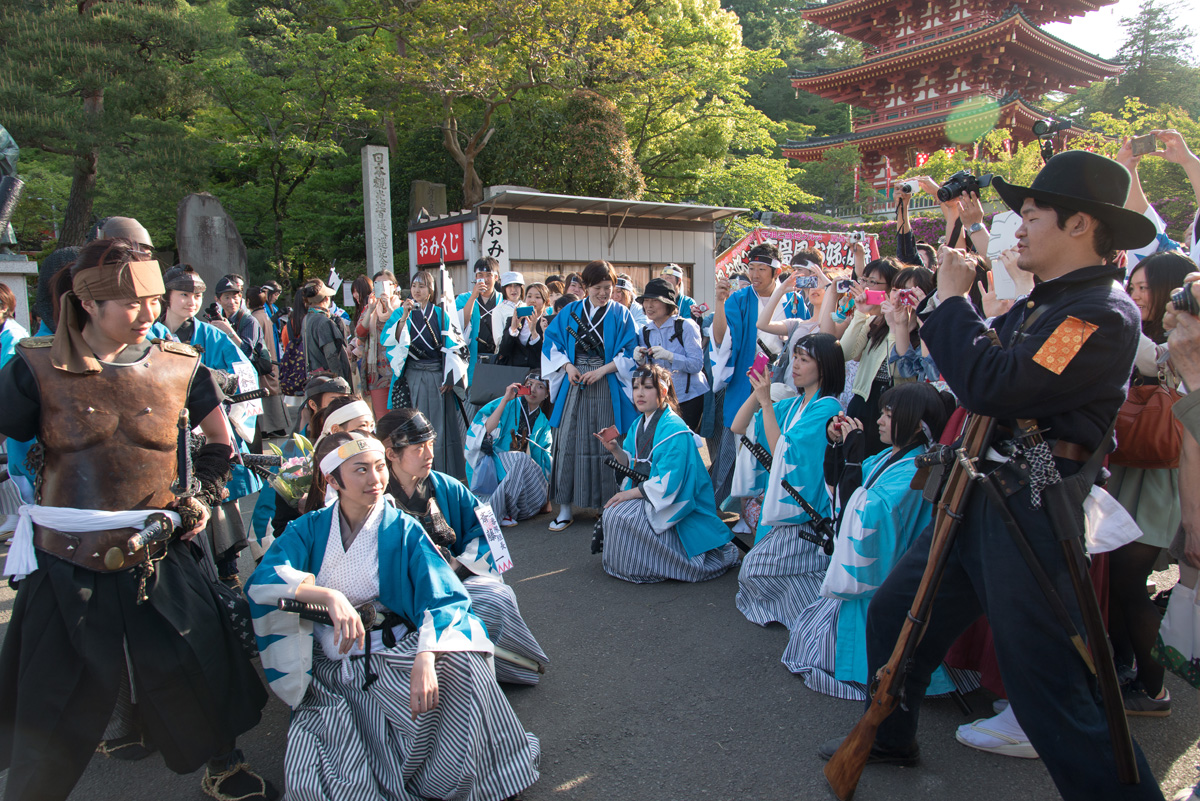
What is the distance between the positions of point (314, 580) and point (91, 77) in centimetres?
1275

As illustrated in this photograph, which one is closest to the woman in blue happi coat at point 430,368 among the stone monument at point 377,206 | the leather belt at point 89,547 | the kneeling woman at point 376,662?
the kneeling woman at point 376,662

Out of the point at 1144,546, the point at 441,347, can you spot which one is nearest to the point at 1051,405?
the point at 1144,546

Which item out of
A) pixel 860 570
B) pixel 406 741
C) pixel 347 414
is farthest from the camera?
pixel 347 414

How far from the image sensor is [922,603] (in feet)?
6.47

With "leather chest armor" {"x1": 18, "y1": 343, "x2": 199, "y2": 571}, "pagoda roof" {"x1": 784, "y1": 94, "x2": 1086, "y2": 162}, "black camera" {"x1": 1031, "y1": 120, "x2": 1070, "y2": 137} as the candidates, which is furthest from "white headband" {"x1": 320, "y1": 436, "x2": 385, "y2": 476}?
"pagoda roof" {"x1": 784, "y1": 94, "x2": 1086, "y2": 162}

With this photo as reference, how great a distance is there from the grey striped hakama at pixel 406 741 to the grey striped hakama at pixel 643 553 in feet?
5.62

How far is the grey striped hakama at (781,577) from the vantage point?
11.0ft

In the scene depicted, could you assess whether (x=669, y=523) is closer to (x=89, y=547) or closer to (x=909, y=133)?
(x=89, y=547)

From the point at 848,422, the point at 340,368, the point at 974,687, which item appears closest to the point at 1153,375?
the point at 848,422

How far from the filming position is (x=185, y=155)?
39.5 ft

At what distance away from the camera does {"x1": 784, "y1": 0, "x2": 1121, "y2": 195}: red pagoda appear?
20297 millimetres

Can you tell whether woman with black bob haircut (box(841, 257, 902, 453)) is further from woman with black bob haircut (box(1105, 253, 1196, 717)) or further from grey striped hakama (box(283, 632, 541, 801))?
grey striped hakama (box(283, 632, 541, 801))

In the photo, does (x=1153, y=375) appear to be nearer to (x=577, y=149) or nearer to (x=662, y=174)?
(x=577, y=149)

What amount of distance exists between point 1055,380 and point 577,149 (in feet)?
43.9
